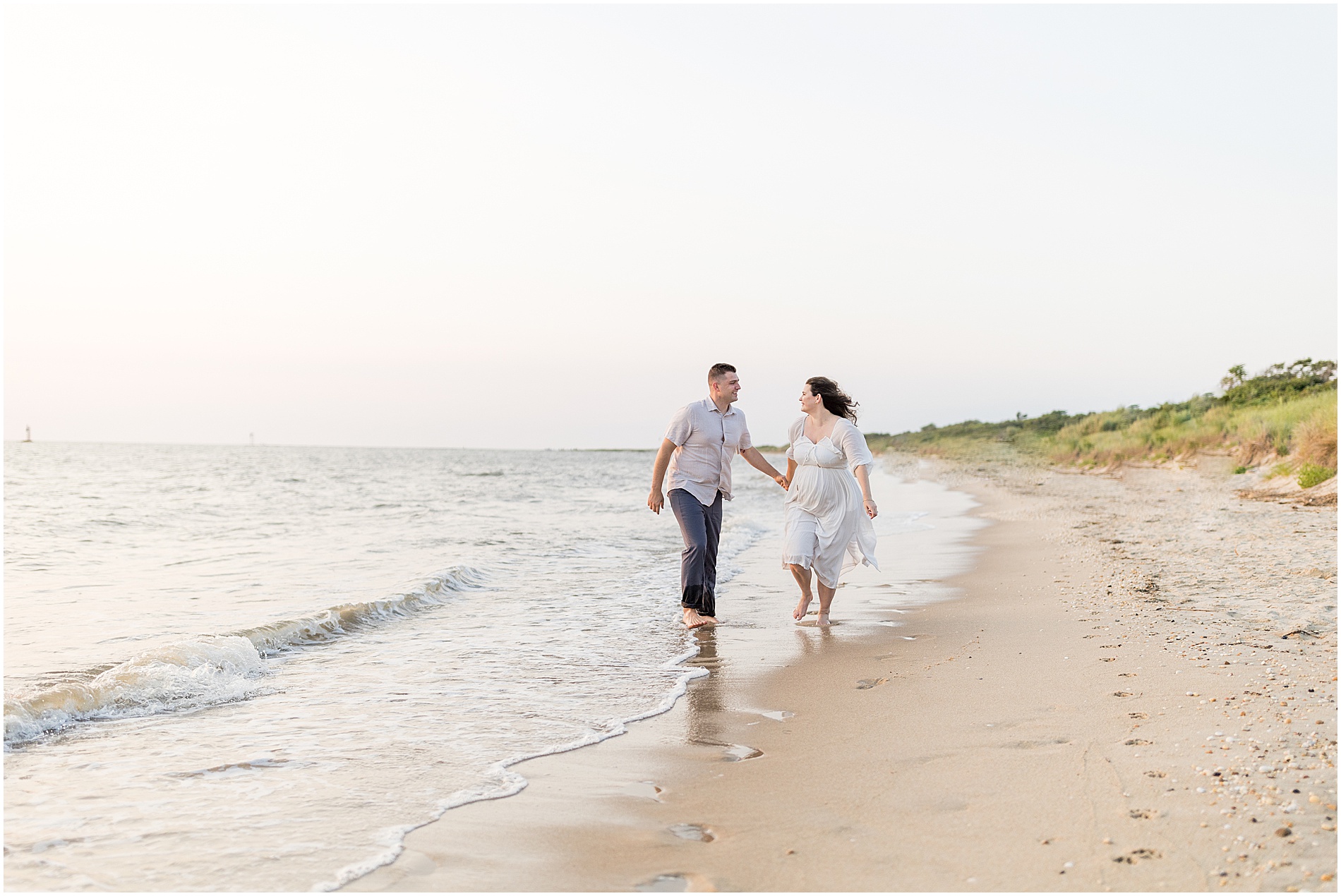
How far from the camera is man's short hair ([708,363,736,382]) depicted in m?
7.78

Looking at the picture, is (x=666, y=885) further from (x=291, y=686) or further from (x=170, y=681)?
(x=170, y=681)

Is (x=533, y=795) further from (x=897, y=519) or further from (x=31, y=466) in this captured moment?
(x=31, y=466)

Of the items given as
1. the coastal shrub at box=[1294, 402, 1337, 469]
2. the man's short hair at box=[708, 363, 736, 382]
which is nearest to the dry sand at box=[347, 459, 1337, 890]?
the man's short hair at box=[708, 363, 736, 382]

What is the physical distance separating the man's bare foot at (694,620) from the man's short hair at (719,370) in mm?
1948

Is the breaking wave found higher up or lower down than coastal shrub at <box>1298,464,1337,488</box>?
lower down

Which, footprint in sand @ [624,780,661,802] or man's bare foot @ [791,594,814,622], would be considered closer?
footprint in sand @ [624,780,661,802]

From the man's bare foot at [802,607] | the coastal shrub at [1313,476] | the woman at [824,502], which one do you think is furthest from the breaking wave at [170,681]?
the coastal shrub at [1313,476]

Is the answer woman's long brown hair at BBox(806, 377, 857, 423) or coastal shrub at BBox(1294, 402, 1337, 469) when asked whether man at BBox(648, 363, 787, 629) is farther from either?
coastal shrub at BBox(1294, 402, 1337, 469)

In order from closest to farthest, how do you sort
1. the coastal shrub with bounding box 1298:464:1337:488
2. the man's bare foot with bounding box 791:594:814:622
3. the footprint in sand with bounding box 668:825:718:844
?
the footprint in sand with bounding box 668:825:718:844 < the man's bare foot with bounding box 791:594:814:622 < the coastal shrub with bounding box 1298:464:1337:488

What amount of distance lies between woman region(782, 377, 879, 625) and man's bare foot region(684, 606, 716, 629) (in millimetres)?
730

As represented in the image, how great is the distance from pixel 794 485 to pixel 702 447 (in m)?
0.84

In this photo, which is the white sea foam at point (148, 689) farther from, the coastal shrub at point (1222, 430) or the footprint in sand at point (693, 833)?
the coastal shrub at point (1222, 430)

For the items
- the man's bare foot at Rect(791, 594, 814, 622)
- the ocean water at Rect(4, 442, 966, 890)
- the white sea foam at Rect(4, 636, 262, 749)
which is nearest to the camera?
the ocean water at Rect(4, 442, 966, 890)

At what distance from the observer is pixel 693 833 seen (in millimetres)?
3365
